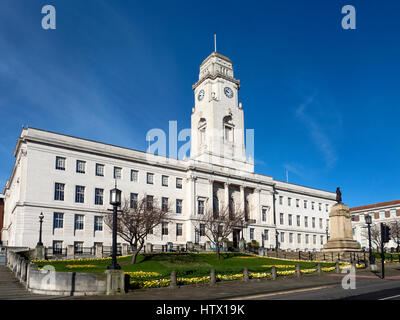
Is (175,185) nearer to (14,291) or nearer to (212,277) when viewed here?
(212,277)

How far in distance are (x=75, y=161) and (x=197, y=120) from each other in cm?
3187

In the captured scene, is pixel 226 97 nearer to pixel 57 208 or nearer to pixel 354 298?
pixel 57 208

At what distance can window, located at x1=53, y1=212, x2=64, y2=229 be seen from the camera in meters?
49.6

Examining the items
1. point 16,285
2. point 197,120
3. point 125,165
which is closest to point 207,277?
point 16,285

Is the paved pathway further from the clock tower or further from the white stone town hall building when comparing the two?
the clock tower

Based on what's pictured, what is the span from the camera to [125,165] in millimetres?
58031

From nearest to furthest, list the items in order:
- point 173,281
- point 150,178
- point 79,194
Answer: point 173,281 < point 79,194 < point 150,178

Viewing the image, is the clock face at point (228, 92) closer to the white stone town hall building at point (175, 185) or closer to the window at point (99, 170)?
the white stone town hall building at point (175, 185)

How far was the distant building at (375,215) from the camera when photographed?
9679 centimetres

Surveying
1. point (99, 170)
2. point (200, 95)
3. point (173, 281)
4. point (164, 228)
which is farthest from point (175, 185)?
point (173, 281)

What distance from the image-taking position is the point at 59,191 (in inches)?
2002

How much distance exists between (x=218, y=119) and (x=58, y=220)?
37.1 meters
